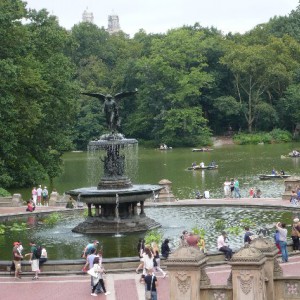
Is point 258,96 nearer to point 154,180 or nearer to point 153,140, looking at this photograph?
point 153,140

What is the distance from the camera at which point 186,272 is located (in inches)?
687

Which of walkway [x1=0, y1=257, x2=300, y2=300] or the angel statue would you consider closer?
walkway [x1=0, y1=257, x2=300, y2=300]

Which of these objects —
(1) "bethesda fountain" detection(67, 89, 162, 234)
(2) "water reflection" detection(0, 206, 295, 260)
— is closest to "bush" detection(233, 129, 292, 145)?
(2) "water reflection" detection(0, 206, 295, 260)

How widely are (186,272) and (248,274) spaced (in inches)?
53.0

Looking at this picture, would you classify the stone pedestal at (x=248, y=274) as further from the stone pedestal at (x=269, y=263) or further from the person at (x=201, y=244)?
the person at (x=201, y=244)

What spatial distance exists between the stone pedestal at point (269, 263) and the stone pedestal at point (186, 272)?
4.67ft

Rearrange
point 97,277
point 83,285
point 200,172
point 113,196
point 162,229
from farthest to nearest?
point 200,172
point 162,229
point 113,196
point 83,285
point 97,277

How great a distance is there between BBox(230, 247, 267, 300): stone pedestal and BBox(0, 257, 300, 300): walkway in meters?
3.25

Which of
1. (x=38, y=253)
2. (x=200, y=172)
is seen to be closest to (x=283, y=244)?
(x=38, y=253)

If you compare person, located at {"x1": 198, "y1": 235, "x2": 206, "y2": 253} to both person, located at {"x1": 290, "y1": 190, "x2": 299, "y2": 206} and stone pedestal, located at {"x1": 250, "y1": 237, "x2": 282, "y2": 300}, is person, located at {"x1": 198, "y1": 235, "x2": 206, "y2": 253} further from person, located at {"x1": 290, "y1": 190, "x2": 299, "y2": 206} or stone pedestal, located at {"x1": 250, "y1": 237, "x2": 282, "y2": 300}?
person, located at {"x1": 290, "y1": 190, "x2": 299, "y2": 206}

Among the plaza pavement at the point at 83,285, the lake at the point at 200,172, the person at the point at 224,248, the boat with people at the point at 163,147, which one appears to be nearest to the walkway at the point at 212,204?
the lake at the point at 200,172

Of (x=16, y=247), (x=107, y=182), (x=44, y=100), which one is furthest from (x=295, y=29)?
(x=16, y=247)

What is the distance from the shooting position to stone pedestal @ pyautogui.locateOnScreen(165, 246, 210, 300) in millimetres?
17328

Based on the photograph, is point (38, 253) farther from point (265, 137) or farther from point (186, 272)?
point (265, 137)
